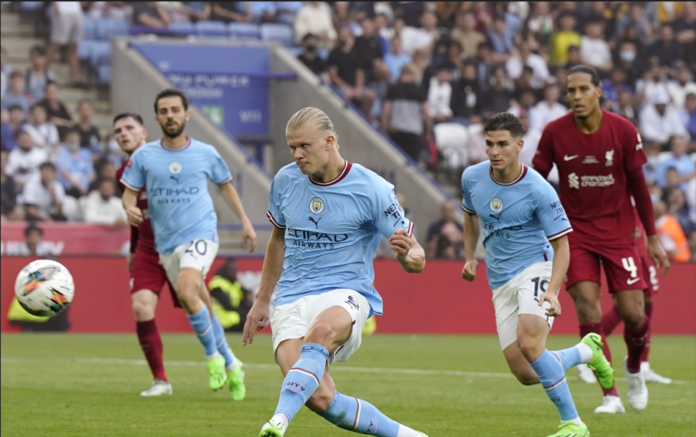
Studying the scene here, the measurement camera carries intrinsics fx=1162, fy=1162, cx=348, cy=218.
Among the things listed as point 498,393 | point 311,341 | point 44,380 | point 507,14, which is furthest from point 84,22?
point 311,341

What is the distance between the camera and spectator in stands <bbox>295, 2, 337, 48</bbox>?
23.9 metres

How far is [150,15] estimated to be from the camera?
76.7 ft

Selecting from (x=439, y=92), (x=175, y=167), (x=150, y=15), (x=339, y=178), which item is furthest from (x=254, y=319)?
(x=150, y=15)

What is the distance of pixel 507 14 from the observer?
25.8 meters

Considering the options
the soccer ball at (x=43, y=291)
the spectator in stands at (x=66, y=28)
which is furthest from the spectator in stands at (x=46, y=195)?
the soccer ball at (x=43, y=291)

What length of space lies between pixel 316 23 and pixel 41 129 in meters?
6.64

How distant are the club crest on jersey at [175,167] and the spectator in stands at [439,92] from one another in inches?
504

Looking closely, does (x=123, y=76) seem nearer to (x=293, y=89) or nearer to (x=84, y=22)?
(x=84, y=22)

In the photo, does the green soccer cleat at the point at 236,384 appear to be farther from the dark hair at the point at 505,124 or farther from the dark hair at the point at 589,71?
the dark hair at the point at 589,71

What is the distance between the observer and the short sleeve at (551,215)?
7664 millimetres

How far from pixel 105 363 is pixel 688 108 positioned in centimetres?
1551

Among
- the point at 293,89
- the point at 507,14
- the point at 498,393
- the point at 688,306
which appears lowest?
the point at 688,306

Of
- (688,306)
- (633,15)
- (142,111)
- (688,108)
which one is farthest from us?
(633,15)

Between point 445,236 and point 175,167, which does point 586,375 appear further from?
point 445,236
